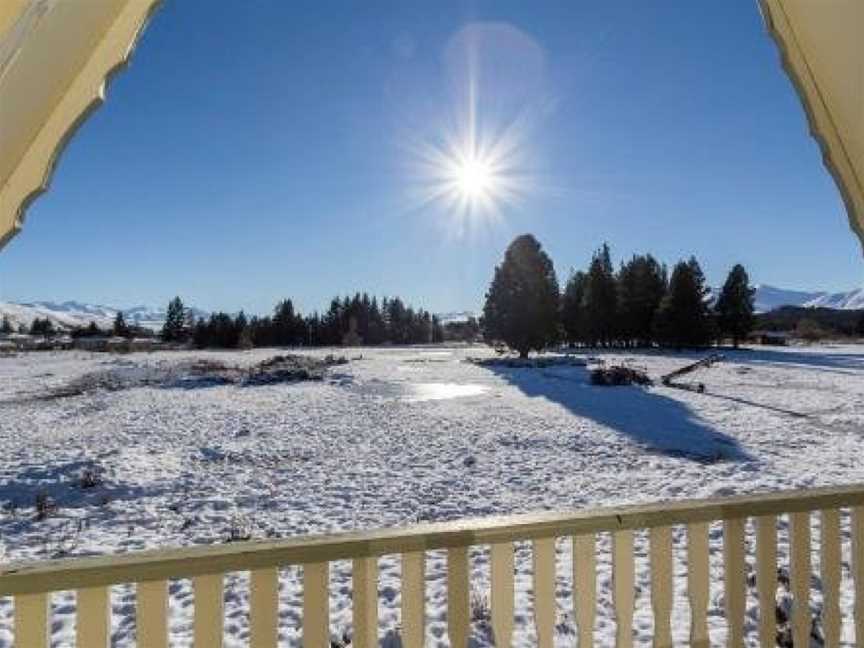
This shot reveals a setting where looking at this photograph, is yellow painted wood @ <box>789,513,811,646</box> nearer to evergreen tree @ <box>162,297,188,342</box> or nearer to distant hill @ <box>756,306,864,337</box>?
distant hill @ <box>756,306,864,337</box>

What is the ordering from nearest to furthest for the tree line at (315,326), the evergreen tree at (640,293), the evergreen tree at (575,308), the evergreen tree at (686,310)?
1. the evergreen tree at (686,310)
2. the evergreen tree at (640,293)
3. the evergreen tree at (575,308)
4. the tree line at (315,326)

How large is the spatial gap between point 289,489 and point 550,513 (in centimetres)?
484

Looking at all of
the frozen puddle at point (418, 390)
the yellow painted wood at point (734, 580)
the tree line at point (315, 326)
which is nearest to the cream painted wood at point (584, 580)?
the yellow painted wood at point (734, 580)

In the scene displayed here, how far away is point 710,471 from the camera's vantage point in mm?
6285

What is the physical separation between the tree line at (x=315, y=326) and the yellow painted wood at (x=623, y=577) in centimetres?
2901

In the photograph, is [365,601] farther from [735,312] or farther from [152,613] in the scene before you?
[735,312]

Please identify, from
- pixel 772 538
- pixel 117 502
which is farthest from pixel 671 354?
pixel 772 538

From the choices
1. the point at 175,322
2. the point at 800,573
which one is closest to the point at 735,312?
the point at 175,322

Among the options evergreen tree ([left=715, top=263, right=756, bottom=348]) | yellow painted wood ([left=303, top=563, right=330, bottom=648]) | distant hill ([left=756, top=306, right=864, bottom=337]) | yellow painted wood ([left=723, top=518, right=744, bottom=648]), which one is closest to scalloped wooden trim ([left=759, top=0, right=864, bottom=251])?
yellow painted wood ([left=723, top=518, right=744, bottom=648])

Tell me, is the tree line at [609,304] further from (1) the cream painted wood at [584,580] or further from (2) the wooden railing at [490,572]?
(1) the cream painted wood at [584,580]

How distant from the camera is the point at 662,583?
5.10 feet

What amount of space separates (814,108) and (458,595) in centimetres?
153

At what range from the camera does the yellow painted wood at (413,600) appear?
1.40 m

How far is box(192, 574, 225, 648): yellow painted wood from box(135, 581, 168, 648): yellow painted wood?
2.3 inches
